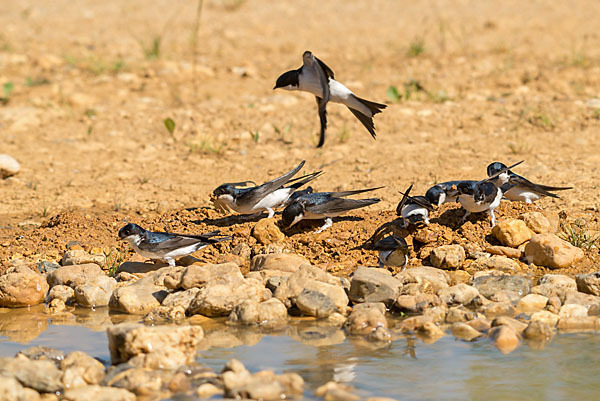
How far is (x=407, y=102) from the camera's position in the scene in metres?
10.3

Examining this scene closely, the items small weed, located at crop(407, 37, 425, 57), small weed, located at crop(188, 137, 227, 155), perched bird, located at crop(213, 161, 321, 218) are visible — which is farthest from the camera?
small weed, located at crop(407, 37, 425, 57)

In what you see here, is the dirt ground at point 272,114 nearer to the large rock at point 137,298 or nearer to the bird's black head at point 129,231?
the bird's black head at point 129,231

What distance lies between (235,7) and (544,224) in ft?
34.5

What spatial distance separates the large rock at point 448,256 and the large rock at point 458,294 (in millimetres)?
604

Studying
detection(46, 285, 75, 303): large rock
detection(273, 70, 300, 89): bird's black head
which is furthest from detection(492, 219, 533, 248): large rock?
detection(46, 285, 75, 303): large rock

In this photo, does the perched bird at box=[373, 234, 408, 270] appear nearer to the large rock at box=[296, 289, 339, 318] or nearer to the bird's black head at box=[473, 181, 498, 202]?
the bird's black head at box=[473, 181, 498, 202]

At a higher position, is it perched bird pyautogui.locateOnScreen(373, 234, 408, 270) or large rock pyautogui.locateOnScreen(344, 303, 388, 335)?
perched bird pyautogui.locateOnScreen(373, 234, 408, 270)

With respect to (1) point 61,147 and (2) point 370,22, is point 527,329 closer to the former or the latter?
(1) point 61,147

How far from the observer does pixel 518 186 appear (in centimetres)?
670

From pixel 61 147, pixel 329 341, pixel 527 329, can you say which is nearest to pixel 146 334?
pixel 329 341

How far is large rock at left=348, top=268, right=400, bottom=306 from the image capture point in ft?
17.8

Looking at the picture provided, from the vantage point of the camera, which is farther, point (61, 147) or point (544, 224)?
point (61, 147)

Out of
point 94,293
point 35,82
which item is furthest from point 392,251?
point 35,82

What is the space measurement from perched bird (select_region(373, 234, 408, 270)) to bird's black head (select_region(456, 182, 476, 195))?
Result: 0.57 metres
